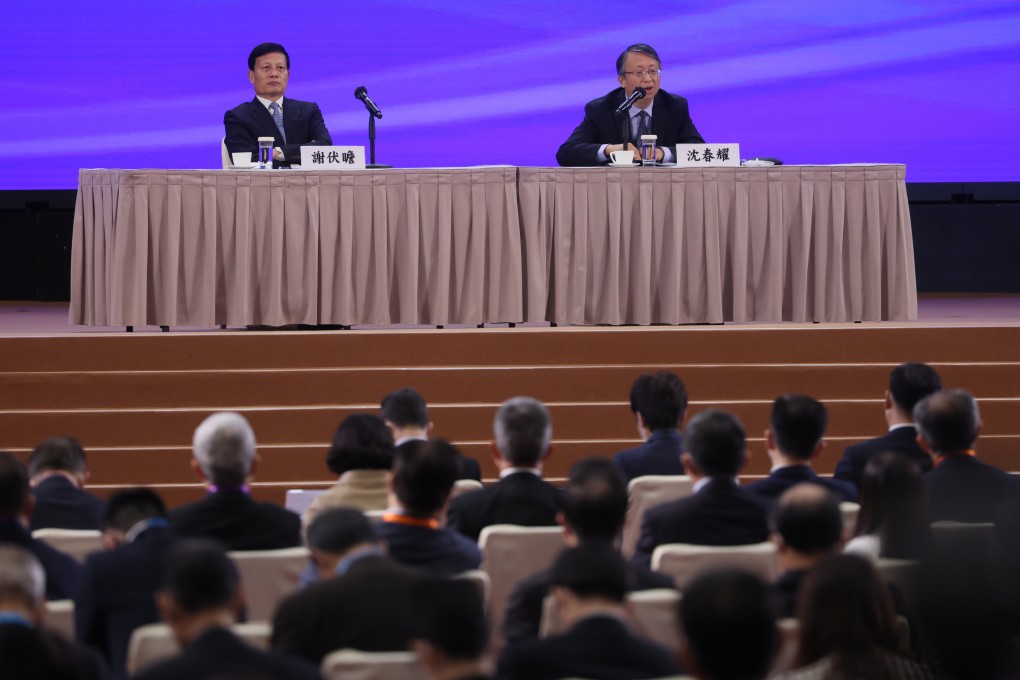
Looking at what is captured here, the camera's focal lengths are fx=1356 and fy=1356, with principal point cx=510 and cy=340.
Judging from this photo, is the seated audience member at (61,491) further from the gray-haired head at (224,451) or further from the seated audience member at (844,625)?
the seated audience member at (844,625)

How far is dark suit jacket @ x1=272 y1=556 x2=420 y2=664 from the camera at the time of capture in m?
2.57

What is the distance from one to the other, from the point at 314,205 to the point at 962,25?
5782mm

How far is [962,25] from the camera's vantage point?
10148 mm

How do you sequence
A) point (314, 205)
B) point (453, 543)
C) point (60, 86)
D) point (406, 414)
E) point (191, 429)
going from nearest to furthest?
1. point (453, 543)
2. point (406, 414)
3. point (191, 429)
4. point (314, 205)
5. point (60, 86)

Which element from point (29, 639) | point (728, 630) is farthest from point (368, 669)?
point (728, 630)

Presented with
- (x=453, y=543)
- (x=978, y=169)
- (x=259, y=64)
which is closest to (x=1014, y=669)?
(x=453, y=543)

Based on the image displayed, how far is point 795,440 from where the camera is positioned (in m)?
3.80

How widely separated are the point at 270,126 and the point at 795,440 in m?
4.45

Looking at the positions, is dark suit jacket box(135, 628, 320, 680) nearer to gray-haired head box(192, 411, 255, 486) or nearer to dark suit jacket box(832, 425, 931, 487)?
gray-haired head box(192, 411, 255, 486)

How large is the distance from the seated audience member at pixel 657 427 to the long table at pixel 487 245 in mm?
2283

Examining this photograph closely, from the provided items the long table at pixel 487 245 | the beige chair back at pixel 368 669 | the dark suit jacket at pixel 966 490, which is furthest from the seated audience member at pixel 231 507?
the long table at pixel 487 245

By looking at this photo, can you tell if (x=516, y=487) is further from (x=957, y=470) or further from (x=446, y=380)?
(x=446, y=380)

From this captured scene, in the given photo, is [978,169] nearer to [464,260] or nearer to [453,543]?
[464,260]

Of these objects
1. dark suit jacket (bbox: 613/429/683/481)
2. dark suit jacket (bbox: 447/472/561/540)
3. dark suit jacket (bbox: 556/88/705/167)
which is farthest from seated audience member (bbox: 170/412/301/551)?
dark suit jacket (bbox: 556/88/705/167)
